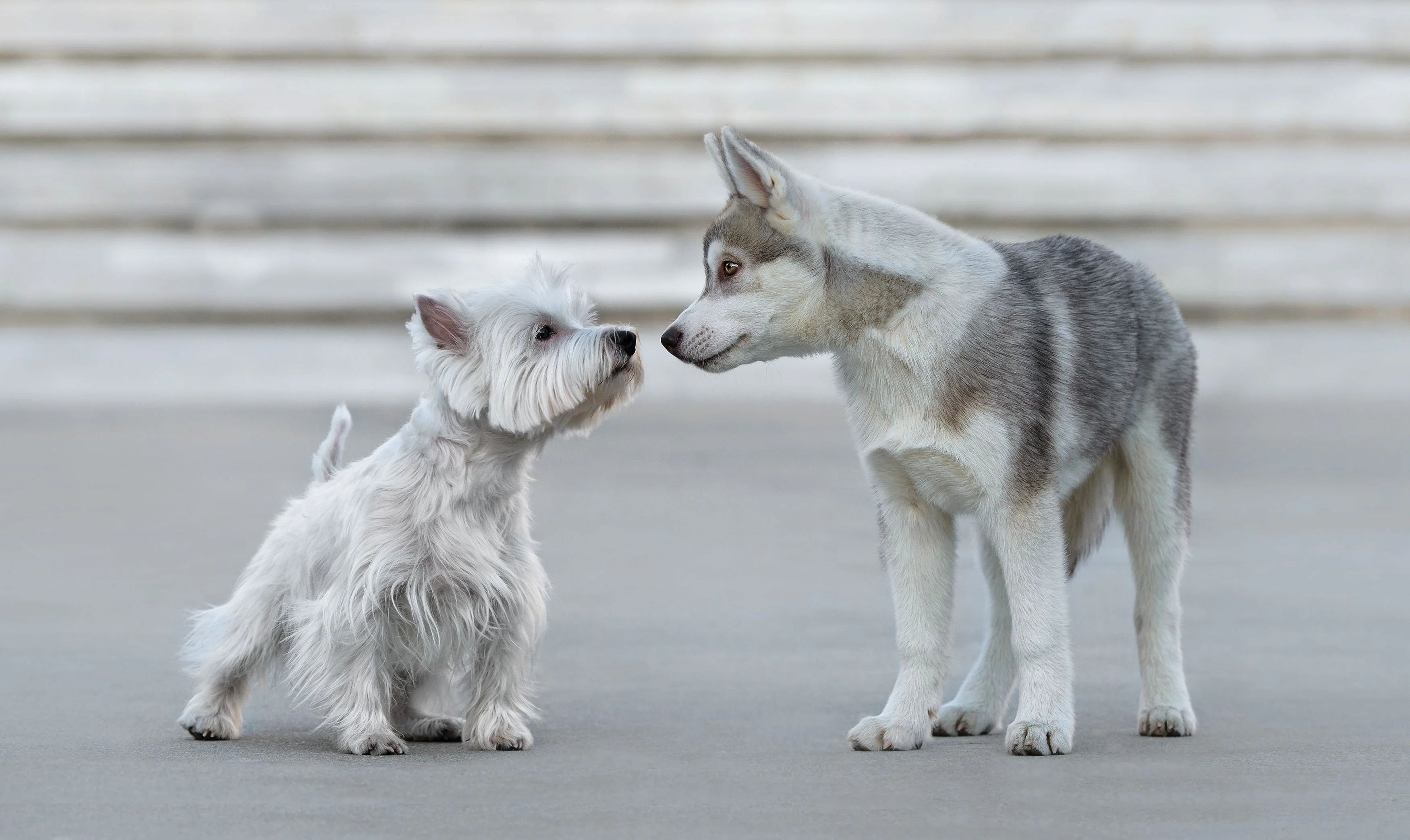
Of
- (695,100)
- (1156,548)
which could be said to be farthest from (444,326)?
(695,100)

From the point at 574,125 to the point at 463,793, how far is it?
24.6ft

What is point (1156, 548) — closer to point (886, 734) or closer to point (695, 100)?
point (886, 734)

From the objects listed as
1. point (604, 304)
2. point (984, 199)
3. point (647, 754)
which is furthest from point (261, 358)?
point (647, 754)


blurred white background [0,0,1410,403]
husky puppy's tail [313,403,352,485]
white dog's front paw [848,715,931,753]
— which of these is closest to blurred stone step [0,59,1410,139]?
blurred white background [0,0,1410,403]

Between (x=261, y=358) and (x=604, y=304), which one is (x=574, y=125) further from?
(x=261, y=358)

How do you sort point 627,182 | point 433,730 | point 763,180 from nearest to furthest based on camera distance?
point 763,180 → point 433,730 → point 627,182

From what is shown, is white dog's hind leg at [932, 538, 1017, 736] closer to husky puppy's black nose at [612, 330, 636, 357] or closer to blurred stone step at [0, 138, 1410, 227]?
husky puppy's black nose at [612, 330, 636, 357]

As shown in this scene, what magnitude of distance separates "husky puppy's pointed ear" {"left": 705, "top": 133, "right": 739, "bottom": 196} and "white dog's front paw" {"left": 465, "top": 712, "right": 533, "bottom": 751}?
1583 mm

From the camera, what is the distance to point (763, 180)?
512cm

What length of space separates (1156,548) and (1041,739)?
84 centimetres

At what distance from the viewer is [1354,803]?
4.39 metres

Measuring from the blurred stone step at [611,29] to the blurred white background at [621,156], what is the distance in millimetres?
17

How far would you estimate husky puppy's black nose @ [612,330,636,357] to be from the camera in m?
5.20

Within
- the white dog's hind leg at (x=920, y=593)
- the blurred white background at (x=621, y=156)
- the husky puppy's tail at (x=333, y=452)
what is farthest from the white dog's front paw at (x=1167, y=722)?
the blurred white background at (x=621, y=156)
